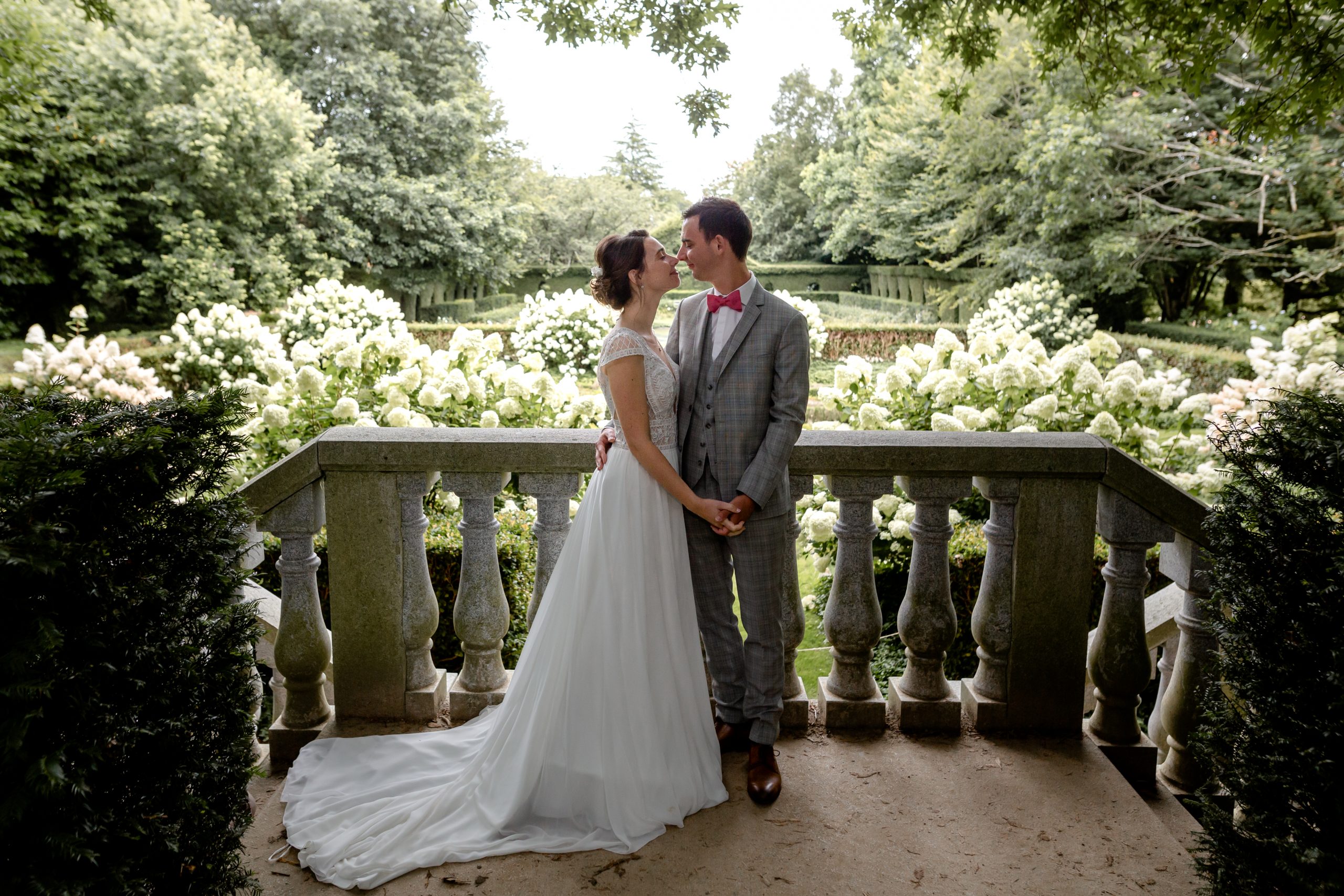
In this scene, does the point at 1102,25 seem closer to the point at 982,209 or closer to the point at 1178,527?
the point at 1178,527

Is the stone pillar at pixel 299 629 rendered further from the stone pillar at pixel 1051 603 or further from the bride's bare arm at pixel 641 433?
the stone pillar at pixel 1051 603

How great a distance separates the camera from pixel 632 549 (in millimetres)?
2766

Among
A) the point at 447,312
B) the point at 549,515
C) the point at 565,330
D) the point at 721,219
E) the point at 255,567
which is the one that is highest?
the point at 447,312

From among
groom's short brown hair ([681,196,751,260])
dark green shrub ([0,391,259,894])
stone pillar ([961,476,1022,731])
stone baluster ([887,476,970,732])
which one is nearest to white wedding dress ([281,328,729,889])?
groom's short brown hair ([681,196,751,260])

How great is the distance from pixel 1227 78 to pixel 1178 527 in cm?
1100

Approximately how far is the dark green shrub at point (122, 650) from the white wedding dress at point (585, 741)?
0.55 meters

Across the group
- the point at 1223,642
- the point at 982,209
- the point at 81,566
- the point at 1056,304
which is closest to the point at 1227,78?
the point at 1056,304

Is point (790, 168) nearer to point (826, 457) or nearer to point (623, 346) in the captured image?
point (826, 457)

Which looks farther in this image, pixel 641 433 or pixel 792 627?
pixel 792 627

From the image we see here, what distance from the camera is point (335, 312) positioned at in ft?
42.8

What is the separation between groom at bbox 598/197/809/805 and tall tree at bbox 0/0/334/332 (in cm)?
2018

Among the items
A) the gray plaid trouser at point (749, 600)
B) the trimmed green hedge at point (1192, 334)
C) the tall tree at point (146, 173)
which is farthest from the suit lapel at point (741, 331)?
the tall tree at point (146, 173)

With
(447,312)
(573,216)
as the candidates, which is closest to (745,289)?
(447,312)

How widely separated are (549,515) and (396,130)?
2820 cm
